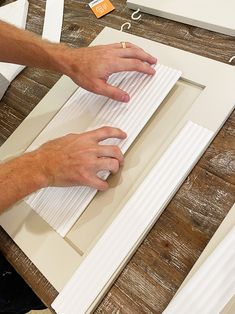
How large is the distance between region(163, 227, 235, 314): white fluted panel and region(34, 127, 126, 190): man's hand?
26 centimetres

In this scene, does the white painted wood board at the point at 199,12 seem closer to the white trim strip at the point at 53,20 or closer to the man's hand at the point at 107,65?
the man's hand at the point at 107,65

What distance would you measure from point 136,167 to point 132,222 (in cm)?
12

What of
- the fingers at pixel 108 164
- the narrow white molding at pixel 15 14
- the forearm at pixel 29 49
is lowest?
the fingers at pixel 108 164

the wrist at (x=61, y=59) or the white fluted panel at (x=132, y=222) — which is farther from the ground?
the wrist at (x=61, y=59)

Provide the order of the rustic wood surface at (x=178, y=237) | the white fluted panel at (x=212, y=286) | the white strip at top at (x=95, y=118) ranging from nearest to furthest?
1. the white fluted panel at (x=212, y=286)
2. the rustic wood surface at (x=178, y=237)
3. the white strip at top at (x=95, y=118)

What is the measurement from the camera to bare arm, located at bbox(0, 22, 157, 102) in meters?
0.79

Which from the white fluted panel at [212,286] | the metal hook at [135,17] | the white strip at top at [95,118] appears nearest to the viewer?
the white fluted panel at [212,286]

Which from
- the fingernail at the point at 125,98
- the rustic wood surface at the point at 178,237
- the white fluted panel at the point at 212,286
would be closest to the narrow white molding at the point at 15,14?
the fingernail at the point at 125,98

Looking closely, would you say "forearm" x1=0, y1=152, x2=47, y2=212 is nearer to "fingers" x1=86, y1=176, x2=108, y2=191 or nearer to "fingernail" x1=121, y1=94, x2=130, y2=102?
"fingers" x1=86, y1=176, x2=108, y2=191

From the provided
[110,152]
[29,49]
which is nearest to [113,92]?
[110,152]

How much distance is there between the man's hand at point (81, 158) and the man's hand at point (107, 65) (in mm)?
115

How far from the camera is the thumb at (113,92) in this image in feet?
2.56

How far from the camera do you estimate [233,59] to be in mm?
810

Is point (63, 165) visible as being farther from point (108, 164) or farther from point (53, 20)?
point (53, 20)
